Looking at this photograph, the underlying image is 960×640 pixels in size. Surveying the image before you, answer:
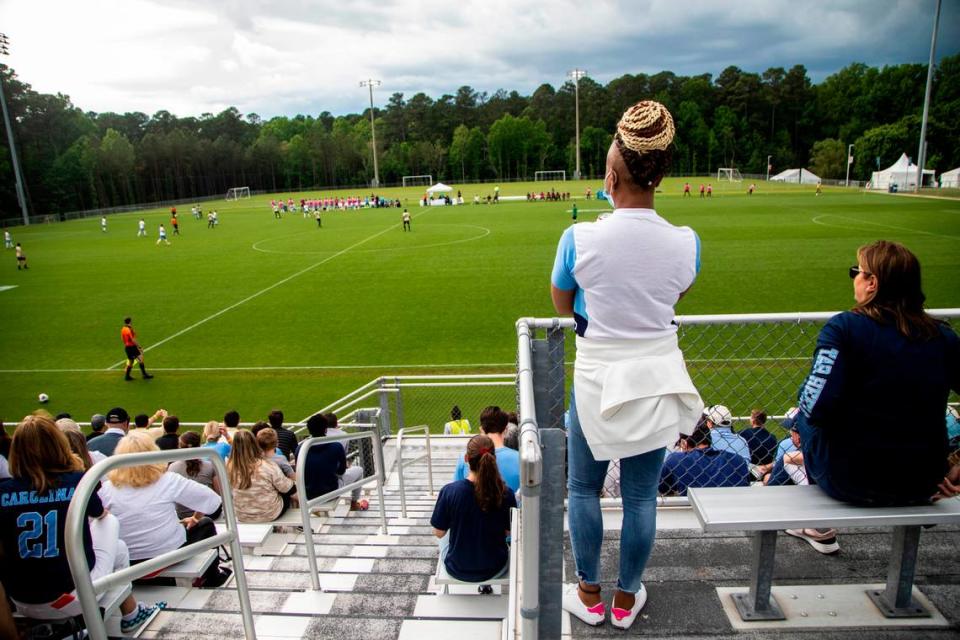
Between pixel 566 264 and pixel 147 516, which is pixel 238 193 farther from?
pixel 566 264

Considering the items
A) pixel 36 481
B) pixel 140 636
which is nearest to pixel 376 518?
pixel 140 636

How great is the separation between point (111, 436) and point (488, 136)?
374 feet

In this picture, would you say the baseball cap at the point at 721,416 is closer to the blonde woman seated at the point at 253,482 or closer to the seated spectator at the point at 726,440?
the seated spectator at the point at 726,440

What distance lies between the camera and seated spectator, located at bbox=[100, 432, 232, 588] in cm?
384

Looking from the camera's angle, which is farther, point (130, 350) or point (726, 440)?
point (130, 350)

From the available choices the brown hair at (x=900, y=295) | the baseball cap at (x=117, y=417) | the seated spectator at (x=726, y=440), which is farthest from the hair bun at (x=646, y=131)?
the baseball cap at (x=117, y=417)

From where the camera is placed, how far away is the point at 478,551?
12.1 feet

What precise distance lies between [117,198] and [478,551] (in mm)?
95979

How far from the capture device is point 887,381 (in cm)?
232

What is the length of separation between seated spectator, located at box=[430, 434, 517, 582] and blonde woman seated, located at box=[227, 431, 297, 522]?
7.09 ft

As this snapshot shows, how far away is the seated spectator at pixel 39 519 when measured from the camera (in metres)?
2.82

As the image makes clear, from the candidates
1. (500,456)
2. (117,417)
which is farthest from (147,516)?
(117,417)

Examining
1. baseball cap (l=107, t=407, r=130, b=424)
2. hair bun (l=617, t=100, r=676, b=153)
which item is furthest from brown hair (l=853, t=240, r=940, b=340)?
baseball cap (l=107, t=407, r=130, b=424)

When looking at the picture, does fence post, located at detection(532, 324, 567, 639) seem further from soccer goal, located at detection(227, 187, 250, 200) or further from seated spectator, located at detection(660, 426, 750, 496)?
soccer goal, located at detection(227, 187, 250, 200)
